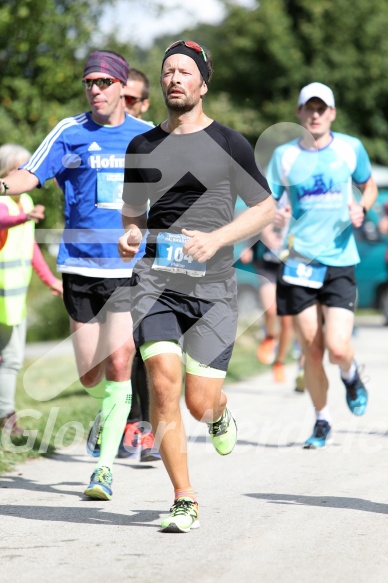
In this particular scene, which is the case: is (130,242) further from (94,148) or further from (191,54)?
(94,148)

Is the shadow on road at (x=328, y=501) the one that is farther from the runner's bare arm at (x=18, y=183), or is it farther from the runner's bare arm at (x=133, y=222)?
the runner's bare arm at (x=18, y=183)

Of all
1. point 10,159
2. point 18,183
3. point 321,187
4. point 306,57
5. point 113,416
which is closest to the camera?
point 18,183

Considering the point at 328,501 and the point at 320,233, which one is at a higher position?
the point at 320,233

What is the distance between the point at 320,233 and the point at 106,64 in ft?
6.58

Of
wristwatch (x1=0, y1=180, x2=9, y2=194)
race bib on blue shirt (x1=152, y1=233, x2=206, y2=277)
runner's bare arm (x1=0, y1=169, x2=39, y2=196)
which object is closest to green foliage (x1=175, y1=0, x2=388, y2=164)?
runner's bare arm (x1=0, y1=169, x2=39, y2=196)

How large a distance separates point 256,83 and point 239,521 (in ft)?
90.9

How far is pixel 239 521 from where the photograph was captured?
17.9 ft

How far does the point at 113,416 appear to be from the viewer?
6418 millimetres

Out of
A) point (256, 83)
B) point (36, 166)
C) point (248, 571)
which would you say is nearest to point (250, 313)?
point (256, 83)

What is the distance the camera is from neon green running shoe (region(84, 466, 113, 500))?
6.09 metres

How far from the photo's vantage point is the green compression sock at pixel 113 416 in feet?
20.6

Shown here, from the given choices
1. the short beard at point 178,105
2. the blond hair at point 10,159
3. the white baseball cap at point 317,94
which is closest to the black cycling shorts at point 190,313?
the short beard at point 178,105

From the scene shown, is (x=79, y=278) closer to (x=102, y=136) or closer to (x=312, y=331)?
(x=102, y=136)

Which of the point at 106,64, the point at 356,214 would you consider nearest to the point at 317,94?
the point at 356,214
